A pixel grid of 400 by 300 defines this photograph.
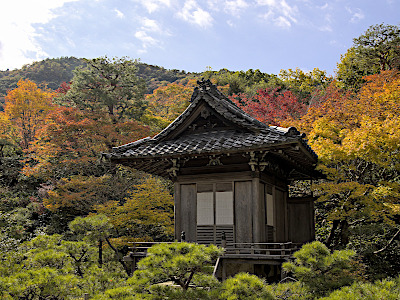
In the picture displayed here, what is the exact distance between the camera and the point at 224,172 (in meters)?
11.7

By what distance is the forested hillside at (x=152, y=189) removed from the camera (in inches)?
287

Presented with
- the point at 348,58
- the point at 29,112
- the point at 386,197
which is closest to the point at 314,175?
the point at 386,197

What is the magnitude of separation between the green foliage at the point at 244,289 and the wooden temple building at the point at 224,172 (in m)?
3.23

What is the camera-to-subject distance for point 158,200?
18078mm

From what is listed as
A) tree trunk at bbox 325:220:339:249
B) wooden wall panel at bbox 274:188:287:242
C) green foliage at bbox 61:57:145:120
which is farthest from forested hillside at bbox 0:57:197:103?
wooden wall panel at bbox 274:188:287:242

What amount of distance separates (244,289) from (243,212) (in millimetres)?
4705

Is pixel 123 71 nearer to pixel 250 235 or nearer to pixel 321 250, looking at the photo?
pixel 250 235

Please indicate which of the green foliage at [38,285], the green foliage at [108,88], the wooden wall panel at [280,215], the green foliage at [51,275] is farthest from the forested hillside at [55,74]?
the green foliage at [38,285]

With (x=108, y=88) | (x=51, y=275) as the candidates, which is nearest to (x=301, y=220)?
(x=51, y=275)

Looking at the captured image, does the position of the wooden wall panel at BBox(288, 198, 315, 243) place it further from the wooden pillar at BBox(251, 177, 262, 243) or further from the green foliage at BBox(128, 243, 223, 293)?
the green foliage at BBox(128, 243, 223, 293)

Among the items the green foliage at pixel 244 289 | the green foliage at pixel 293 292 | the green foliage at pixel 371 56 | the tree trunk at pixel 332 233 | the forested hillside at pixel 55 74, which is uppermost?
the forested hillside at pixel 55 74

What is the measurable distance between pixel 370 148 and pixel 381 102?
557 centimetres

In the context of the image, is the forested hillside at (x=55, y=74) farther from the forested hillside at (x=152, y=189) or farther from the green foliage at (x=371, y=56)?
the green foliage at (x=371, y=56)

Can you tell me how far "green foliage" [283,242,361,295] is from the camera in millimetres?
7621
